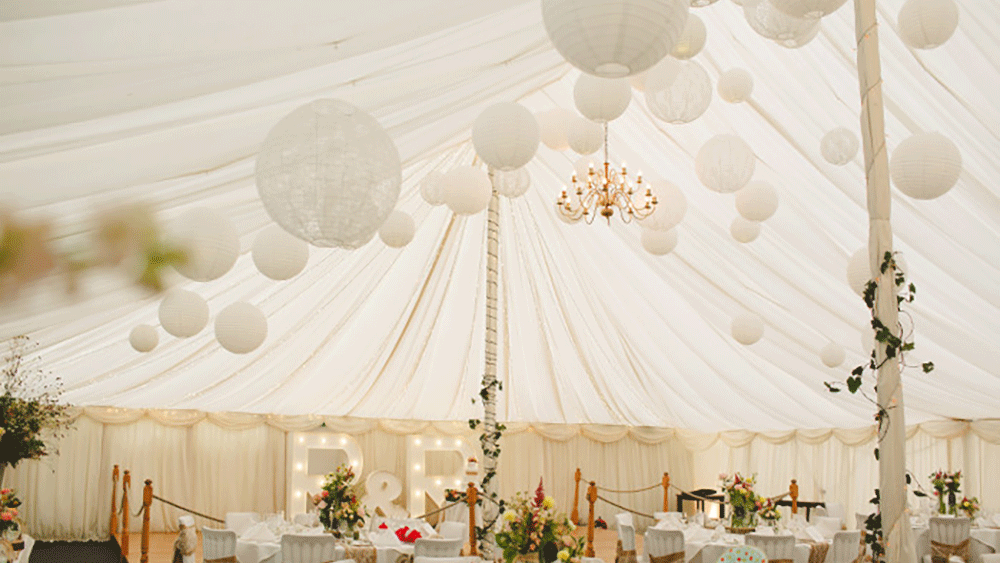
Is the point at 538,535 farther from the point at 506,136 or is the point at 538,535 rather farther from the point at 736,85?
the point at 736,85

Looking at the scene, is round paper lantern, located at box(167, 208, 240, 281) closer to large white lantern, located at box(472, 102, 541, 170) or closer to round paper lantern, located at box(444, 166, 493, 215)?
large white lantern, located at box(472, 102, 541, 170)

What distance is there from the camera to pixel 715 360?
1044cm

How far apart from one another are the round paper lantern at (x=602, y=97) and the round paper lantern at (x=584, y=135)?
942 millimetres

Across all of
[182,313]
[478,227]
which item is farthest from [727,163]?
[478,227]

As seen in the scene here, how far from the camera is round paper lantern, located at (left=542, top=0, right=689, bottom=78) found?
2232mm

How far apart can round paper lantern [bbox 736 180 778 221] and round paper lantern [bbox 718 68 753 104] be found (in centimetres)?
85

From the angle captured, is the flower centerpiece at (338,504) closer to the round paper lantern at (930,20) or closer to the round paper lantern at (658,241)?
the round paper lantern at (658,241)

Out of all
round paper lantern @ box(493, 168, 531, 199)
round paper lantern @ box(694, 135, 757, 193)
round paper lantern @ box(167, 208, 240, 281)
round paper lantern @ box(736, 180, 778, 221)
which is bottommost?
round paper lantern @ box(167, 208, 240, 281)

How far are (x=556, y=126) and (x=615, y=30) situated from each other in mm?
3164

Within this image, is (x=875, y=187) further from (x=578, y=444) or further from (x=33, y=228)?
(x=578, y=444)

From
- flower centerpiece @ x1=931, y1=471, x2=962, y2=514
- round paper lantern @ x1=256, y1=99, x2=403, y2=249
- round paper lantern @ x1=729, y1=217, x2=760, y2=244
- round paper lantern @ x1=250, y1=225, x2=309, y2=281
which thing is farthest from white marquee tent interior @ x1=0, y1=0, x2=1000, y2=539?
flower centerpiece @ x1=931, y1=471, x2=962, y2=514

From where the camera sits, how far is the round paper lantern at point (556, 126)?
5387 mm

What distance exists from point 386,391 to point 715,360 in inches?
181

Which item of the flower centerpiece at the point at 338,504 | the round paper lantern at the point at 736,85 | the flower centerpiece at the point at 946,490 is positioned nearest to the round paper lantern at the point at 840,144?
the round paper lantern at the point at 736,85
